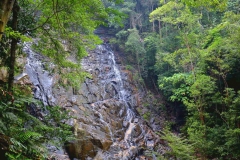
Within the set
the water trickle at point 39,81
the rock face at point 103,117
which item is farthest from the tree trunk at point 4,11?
the water trickle at point 39,81

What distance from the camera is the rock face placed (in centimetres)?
845

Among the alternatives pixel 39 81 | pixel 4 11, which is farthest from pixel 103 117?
pixel 4 11

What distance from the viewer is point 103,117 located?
10883 millimetres

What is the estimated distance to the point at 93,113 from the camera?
10648mm

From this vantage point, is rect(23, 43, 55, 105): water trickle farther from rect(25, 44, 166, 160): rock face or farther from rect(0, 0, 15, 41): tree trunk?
rect(0, 0, 15, 41): tree trunk

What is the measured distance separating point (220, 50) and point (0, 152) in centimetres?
968

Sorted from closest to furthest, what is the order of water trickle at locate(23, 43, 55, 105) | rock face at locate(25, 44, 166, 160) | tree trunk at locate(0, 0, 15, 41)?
tree trunk at locate(0, 0, 15, 41) → rock face at locate(25, 44, 166, 160) → water trickle at locate(23, 43, 55, 105)

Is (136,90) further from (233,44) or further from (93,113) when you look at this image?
(233,44)

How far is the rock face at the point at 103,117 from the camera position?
8.45 metres

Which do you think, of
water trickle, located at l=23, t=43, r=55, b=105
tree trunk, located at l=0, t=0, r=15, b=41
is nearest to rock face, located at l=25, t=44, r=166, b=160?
water trickle, located at l=23, t=43, r=55, b=105

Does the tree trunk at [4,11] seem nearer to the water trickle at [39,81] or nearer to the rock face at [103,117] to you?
the rock face at [103,117]

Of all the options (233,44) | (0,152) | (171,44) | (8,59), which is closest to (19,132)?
(0,152)

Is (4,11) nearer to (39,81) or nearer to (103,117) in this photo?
(39,81)

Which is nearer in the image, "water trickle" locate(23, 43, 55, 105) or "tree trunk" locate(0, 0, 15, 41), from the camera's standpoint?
"tree trunk" locate(0, 0, 15, 41)
